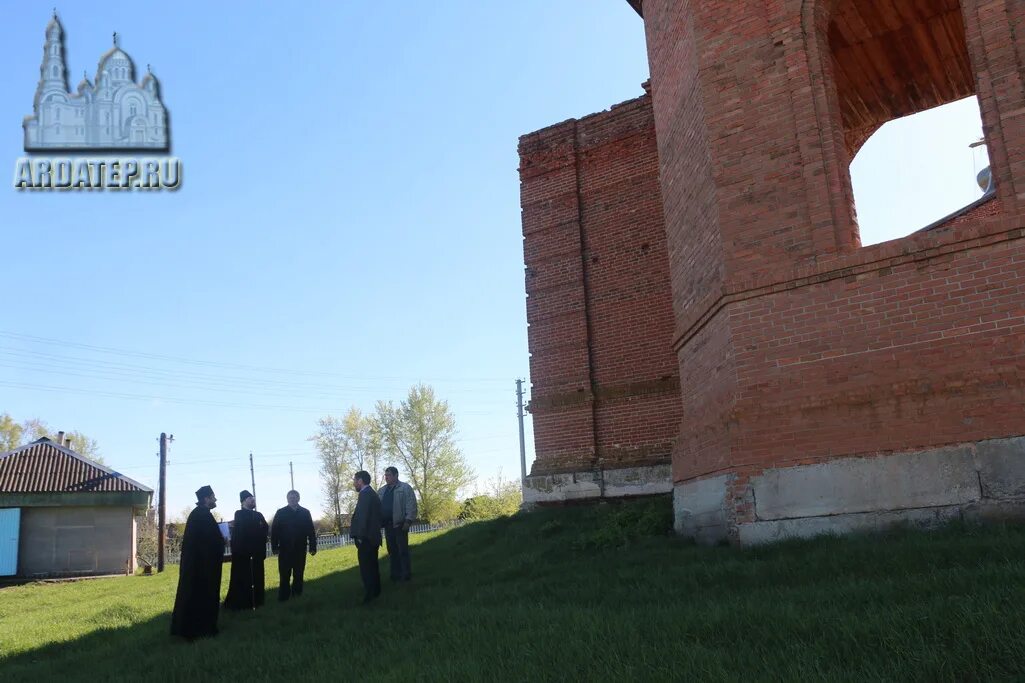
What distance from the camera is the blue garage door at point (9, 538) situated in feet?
85.9

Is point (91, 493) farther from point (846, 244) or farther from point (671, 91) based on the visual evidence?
point (846, 244)

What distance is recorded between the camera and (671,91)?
10180 mm

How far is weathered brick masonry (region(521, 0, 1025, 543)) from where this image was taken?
6.81 m

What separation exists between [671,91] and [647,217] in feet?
15.0

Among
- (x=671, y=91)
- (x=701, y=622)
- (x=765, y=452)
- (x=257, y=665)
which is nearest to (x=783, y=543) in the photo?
(x=765, y=452)

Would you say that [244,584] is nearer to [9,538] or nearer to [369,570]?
[369,570]

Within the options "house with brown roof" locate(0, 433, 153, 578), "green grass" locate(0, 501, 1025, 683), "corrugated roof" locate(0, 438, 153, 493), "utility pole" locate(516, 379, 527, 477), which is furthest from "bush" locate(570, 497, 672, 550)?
"utility pole" locate(516, 379, 527, 477)

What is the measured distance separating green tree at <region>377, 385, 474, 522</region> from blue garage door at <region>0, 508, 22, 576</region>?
864 inches

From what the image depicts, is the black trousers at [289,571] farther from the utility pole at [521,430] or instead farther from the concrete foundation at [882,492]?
the utility pole at [521,430]

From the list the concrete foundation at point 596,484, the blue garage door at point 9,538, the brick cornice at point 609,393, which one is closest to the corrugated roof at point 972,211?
the brick cornice at point 609,393

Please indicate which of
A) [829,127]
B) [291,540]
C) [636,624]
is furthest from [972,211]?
[291,540]

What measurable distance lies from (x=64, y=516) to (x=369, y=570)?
79.3 ft

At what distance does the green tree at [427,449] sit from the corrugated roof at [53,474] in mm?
18958

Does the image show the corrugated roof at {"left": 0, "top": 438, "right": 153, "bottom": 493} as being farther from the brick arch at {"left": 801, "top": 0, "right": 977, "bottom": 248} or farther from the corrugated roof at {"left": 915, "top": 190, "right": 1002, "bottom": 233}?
the corrugated roof at {"left": 915, "top": 190, "right": 1002, "bottom": 233}
